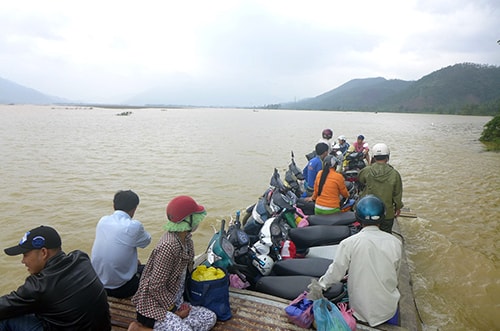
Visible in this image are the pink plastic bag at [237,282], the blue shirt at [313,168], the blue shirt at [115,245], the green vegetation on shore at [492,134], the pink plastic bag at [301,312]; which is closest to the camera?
the pink plastic bag at [301,312]

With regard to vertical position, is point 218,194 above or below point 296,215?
below

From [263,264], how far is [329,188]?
2.08 metres

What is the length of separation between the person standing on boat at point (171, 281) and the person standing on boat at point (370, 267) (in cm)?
125

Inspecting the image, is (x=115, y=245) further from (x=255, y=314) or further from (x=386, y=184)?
(x=386, y=184)

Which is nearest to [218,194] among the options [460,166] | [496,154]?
[460,166]

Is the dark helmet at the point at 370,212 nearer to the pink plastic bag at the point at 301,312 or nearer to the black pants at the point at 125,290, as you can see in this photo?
the pink plastic bag at the point at 301,312

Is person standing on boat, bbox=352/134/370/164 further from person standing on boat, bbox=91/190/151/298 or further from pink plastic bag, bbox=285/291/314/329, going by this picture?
person standing on boat, bbox=91/190/151/298

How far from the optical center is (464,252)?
662 centimetres

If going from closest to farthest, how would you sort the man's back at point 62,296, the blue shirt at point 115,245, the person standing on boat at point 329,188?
the man's back at point 62,296 → the blue shirt at point 115,245 → the person standing on boat at point 329,188

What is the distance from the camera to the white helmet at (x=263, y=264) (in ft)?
13.5

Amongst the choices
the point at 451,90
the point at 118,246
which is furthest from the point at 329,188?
the point at 451,90

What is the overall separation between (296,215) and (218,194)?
18.0 feet

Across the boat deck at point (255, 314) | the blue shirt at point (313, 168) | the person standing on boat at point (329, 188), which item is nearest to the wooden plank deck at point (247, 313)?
the boat deck at point (255, 314)

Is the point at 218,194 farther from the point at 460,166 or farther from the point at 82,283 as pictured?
the point at 460,166
